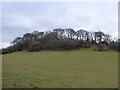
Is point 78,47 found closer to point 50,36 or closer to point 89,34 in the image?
point 50,36

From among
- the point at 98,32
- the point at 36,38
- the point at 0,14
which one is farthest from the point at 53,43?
the point at 0,14

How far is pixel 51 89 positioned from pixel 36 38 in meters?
65.9

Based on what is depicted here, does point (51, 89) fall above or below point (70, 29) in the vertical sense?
below

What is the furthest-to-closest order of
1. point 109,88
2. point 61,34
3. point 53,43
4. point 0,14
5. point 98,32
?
point 61,34 < point 98,32 < point 53,43 < point 0,14 < point 109,88

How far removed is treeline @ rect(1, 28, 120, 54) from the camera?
201 feet

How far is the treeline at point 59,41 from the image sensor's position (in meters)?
61.2

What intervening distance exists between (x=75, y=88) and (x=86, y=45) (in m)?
59.8

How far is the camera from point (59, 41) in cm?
6397

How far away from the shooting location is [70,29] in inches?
3187

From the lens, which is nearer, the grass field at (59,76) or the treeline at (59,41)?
the grass field at (59,76)

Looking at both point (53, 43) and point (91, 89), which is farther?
point (53, 43)

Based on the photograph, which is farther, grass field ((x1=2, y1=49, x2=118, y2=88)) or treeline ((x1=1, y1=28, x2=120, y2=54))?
treeline ((x1=1, y1=28, x2=120, y2=54))

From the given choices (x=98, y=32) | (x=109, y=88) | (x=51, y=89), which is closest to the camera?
(x=51, y=89)

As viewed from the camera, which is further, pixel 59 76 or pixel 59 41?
pixel 59 41
